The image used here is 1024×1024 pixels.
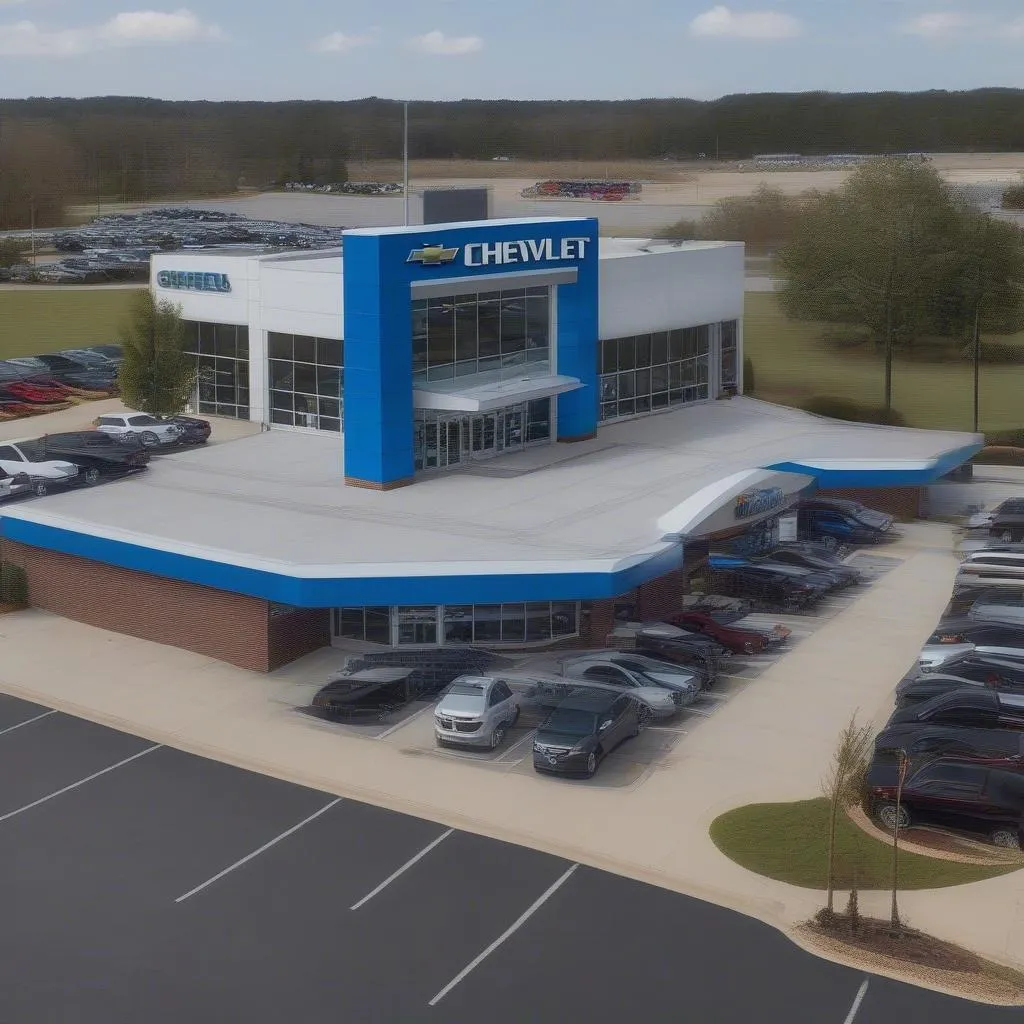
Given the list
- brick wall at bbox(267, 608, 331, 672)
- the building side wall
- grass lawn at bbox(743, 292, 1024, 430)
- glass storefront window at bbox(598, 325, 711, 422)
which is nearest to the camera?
brick wall at bbox(267, 608, 331, 672)

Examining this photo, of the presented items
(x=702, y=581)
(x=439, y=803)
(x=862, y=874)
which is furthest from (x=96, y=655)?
(x=862, y=874)

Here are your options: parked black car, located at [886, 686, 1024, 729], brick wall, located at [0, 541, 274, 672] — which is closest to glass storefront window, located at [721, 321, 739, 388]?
brick wall, located at [0, 541, 274, 672]

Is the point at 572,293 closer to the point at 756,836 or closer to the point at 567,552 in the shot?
the point at 567,552

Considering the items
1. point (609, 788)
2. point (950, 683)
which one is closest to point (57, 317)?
point (609, 788)

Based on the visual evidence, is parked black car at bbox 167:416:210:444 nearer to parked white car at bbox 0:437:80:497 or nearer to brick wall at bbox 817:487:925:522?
parked white car at bbox 0:437:80:497

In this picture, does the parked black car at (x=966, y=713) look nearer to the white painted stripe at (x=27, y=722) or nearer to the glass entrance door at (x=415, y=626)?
the glass entrance door at (x=415, y=626)

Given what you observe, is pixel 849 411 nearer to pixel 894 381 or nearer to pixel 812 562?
pixel 894 381

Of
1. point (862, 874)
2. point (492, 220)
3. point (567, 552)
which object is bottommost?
point (862, 874)
